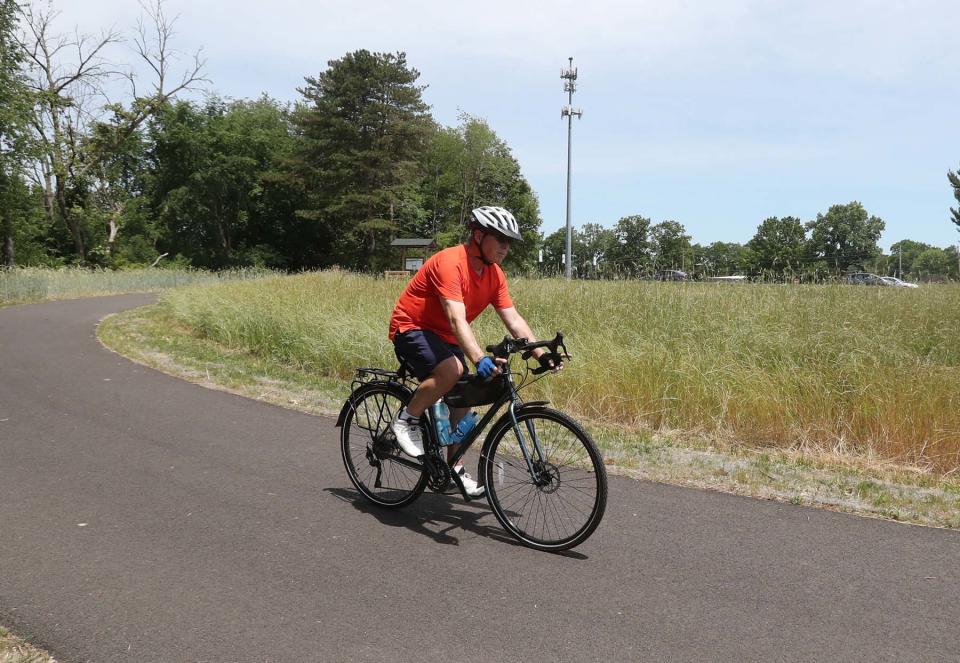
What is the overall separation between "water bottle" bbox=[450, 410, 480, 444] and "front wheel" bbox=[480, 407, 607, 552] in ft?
0.62

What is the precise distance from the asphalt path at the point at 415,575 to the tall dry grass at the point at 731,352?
1.96m

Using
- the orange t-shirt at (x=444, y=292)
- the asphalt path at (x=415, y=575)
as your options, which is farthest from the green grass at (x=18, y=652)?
the orange t-shirt at (x=444, y=292)

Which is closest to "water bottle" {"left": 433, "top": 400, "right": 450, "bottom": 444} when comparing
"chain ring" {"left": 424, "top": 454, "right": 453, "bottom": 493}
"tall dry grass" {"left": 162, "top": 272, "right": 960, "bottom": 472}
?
"chain ring" {"left": 424, "top": 454, "right": 453, "bottom": 493}

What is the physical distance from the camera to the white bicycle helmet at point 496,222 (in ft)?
13.0

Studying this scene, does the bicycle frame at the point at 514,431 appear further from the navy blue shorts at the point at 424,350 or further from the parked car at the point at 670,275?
the parked car at the point at 670,275

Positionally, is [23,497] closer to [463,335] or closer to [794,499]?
[463,335]

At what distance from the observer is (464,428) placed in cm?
437

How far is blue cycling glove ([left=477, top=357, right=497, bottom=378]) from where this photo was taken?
12.4ft

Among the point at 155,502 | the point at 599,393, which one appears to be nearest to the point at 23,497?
the point at 155,502

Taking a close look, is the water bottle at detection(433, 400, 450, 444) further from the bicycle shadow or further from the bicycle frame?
the bicycle shadow

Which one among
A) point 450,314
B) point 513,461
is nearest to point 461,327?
point 450,314

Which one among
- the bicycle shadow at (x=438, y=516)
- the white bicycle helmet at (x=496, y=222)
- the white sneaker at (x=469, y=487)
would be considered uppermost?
the white bicycle helmet at (x=496, y=222)

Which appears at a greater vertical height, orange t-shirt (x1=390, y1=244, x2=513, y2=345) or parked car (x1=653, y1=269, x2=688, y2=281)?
parked car (x1=653, y1=269, x2=688, y2=281)

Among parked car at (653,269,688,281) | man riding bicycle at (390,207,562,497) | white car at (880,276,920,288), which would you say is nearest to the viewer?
Answer: man riding bicycle at (390,207,562,497)
